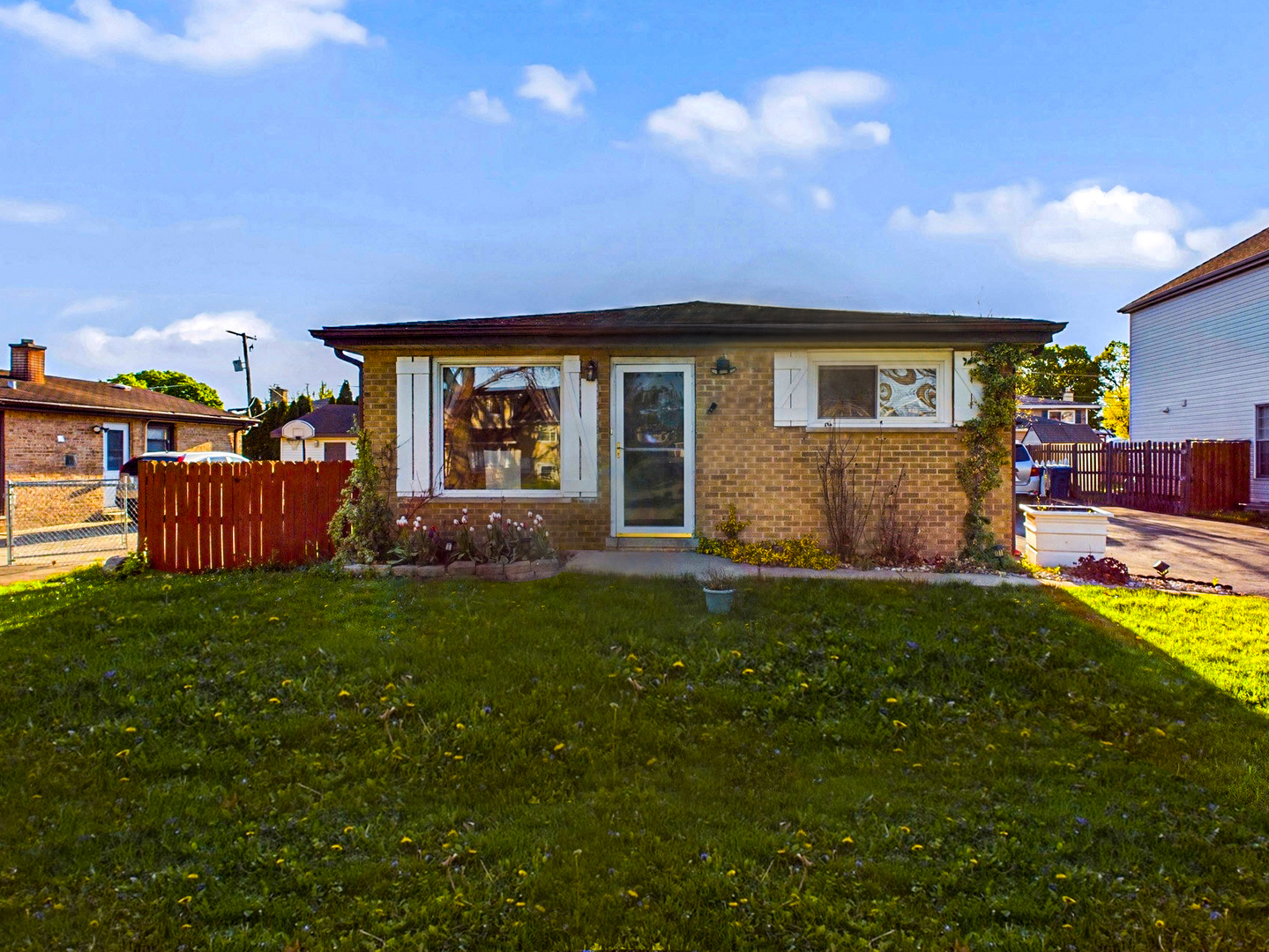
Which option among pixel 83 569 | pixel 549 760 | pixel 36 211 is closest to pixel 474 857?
pixel 549 760

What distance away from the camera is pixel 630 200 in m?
13.5

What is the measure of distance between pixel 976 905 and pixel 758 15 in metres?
11.3

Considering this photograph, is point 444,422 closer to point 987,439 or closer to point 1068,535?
point 987,439

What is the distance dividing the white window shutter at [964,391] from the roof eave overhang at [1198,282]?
1395 cm

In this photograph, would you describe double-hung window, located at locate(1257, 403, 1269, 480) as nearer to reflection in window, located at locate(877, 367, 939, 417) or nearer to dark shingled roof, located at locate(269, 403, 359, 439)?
reflection in window, located at locate(877, 367, 939, 417)

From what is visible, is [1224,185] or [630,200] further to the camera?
[1224,185]

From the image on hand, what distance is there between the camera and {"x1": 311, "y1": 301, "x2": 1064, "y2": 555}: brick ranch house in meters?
8.52

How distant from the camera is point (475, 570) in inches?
295

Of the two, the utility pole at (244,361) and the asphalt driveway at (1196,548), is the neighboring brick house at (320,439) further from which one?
the asphalt driveway at (1196,548)

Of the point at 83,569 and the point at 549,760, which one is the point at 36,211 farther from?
the point at 549,760

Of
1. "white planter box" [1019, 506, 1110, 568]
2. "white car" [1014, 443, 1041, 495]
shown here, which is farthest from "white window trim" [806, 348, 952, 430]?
"white car" [1014, 443, 1041, 495]

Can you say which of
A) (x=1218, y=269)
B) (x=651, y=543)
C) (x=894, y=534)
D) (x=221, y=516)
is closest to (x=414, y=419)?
(x=221, y=516)

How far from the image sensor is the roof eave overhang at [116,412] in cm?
1708

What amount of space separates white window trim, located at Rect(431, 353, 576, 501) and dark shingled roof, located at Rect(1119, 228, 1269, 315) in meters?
18.1
